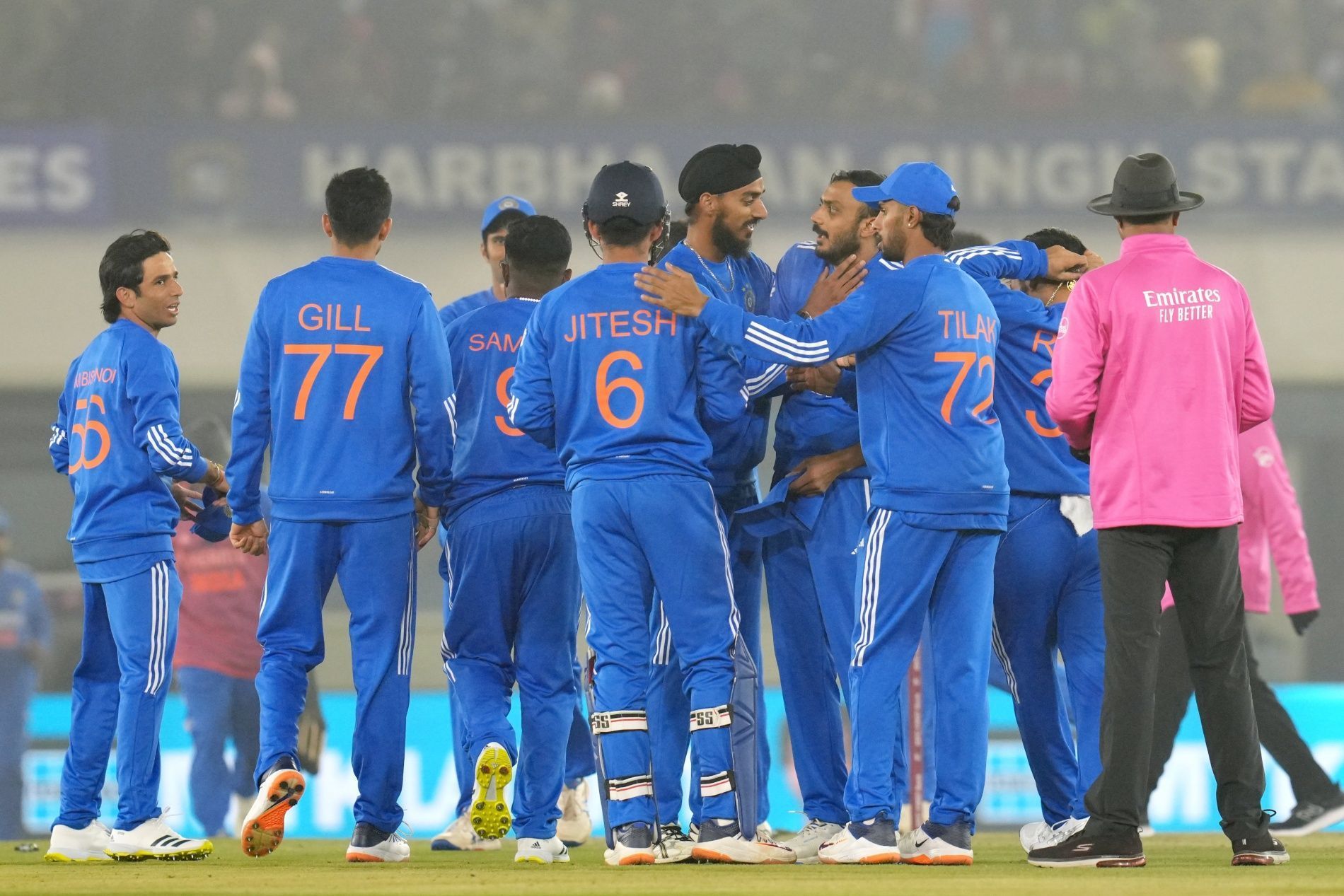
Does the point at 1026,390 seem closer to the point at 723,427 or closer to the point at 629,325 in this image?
the point at 723,427

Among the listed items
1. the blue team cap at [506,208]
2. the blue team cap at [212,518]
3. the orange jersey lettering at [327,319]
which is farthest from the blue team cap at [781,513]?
Answer: the blue team cap at [506,208]

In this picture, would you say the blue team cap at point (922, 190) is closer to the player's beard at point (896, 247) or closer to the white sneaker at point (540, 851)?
the player's beard at point (896, 247)

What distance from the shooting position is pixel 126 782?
563 cm

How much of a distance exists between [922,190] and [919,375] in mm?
585

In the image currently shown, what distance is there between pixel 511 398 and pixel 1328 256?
13237 millimetres

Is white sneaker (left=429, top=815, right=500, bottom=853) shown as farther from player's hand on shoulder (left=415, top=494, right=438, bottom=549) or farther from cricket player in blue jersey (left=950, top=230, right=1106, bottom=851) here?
cricket player in blue jersey (left=950, top=230, right=1106, bottom=851)

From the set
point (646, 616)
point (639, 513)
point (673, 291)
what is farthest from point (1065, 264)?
point (646, 616)

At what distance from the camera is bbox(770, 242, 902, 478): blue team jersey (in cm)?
587

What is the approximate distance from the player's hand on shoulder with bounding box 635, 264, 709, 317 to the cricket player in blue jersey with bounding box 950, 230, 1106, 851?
1.03 m

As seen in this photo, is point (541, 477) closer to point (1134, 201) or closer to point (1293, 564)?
point (1134, 201)

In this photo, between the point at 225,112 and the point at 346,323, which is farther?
the point at 225,112

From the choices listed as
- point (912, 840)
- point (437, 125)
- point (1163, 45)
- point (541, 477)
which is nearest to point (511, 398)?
point (541, 477)

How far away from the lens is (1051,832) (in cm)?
573

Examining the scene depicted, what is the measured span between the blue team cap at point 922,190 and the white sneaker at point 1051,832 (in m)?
1.98
